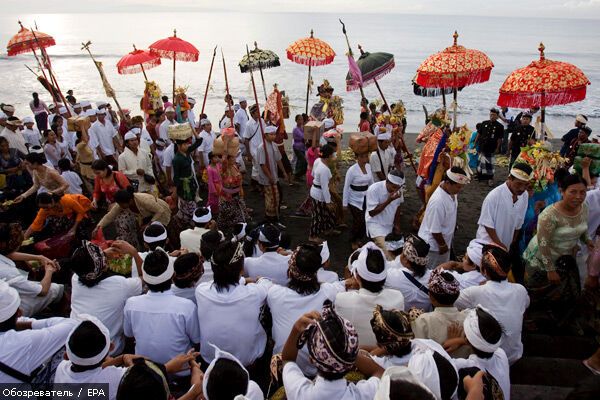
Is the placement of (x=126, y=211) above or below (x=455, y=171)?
below

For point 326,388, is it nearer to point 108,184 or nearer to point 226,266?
point 226,266

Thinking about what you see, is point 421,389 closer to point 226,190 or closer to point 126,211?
point 126,211

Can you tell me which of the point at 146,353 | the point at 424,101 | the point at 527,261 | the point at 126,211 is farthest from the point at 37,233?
A: the point at 424,101

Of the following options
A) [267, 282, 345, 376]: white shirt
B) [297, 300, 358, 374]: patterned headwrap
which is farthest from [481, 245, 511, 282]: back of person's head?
[297, 300, 358, 374]: patterned headwrap

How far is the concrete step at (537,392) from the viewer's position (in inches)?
130

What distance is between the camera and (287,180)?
9797mm

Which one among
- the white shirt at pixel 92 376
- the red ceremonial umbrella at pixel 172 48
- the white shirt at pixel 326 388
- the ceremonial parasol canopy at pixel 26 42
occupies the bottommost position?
the white shirt at pixel 92 376

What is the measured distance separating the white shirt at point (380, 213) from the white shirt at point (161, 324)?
3020mm

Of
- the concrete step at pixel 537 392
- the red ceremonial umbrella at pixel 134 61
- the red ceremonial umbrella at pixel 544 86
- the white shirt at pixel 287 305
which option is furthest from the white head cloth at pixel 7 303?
the red ceremonial umbrella at pixel 134 61

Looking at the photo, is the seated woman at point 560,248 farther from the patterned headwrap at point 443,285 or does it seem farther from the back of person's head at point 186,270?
the back of person's head at point 186,270

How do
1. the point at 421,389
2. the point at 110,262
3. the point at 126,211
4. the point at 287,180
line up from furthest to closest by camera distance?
the point at 287,180 < the point at 126,211 < the point at 110,262 < the point at 421,389

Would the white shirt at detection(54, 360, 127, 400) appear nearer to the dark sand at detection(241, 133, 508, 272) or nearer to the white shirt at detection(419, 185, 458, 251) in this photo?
the white shirt at detection(419, 185, 458, 251)

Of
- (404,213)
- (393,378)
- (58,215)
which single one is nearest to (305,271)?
(393,378)

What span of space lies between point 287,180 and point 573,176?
6.35 meters
